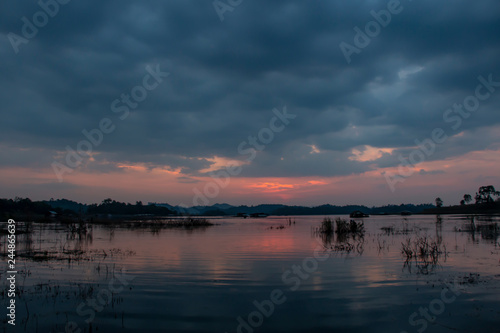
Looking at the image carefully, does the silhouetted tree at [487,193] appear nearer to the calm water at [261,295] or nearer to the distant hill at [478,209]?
the distant hill at [478,209]

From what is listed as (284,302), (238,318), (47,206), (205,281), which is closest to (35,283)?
(205,281)

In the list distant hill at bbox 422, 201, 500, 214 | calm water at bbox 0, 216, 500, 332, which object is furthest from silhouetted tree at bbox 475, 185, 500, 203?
calm water at bbox 0, 216, 500, 332

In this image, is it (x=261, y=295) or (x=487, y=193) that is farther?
(x=487, y=193)

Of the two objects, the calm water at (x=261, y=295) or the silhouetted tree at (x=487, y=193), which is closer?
the calm water at (x=261, y=295)

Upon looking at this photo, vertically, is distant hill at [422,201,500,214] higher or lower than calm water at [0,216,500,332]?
lower

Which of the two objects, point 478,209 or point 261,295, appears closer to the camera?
point 261,295

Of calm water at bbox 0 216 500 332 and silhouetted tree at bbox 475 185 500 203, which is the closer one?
calm water at bbox 0 216 500 332

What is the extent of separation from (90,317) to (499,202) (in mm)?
179822

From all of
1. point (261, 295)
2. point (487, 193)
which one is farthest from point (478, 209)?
point (261, 295)

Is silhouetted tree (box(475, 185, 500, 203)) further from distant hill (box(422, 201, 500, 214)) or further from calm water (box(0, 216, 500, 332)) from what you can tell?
calm water (box(0, 216, 500, 332))

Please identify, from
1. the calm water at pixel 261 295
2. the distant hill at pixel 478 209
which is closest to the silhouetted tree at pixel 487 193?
the distant hill at pixel 478 209

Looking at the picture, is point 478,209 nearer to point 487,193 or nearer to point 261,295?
point 487,193

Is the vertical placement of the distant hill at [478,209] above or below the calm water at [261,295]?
below

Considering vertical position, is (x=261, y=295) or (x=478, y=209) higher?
(x=261, y=295)
